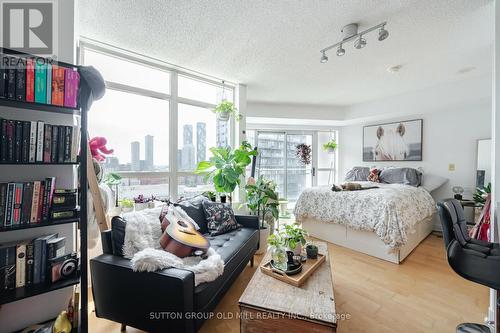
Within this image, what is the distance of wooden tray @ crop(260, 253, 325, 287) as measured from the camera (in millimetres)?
1485

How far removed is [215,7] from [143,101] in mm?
1581

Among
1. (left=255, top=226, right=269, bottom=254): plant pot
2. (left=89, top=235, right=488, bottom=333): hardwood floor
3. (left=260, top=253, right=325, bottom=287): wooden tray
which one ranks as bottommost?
(left=89, top=235, right=488, bottom=333): hardwood floor

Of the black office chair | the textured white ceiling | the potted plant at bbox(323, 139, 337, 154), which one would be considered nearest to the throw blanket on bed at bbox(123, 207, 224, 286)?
the black office chair

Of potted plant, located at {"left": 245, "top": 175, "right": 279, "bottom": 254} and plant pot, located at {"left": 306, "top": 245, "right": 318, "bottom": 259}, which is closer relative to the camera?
plant pot, located at {"left": 306, "top": 245, "right": 318, "bottom": 259}

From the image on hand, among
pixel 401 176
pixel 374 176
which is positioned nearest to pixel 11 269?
pixel 374 176

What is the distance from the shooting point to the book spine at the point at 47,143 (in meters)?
1.33

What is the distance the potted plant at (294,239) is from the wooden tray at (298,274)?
0.12 meters

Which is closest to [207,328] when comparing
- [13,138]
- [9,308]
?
[9,308]

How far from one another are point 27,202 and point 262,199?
2346mm

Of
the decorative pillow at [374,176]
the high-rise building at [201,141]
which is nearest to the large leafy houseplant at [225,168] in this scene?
the high-rise building at [201,141]

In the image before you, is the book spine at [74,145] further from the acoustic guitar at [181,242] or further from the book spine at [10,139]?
the acoustic guitar at [181,242]

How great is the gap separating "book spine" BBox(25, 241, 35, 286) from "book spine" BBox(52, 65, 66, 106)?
87cm

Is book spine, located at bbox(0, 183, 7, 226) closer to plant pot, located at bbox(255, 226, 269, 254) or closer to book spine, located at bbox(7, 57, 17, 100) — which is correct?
book spine, located at bbox(7, 57, 17, 100)

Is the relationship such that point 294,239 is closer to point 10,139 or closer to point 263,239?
point 263,239
